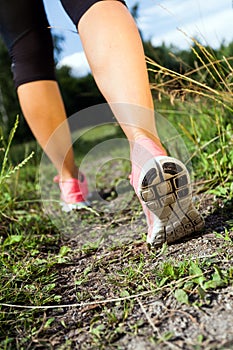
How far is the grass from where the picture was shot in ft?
2.73

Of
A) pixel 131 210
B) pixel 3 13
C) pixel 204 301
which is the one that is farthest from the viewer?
pixel 131 210

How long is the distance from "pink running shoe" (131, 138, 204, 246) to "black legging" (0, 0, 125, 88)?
2.11 feet

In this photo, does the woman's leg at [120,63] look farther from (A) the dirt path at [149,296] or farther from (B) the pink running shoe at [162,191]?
(A) the dirt path at [149,296]

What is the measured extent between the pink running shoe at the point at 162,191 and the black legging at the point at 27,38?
0.64m

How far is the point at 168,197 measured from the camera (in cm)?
105

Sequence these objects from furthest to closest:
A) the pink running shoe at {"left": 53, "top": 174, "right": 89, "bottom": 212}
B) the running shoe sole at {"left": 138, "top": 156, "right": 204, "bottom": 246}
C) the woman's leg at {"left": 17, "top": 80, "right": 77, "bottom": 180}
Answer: the pink running shoe at {"left": 53, "top": 174, "right": 89, "bottom": 212} → the woman's leg at {"left": 17, "top": 80, "right": 77, "bottom": 180} → the running shoe sole at {"left": 138, "top": 156, "right": 204, "bottom": 246}

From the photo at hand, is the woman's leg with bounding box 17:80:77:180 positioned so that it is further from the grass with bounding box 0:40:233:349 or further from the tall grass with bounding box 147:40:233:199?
the tall grass with bounding box 147:40:233:199

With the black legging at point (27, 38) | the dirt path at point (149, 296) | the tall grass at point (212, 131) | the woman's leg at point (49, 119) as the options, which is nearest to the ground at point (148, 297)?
the dirt path at point (149, 296)

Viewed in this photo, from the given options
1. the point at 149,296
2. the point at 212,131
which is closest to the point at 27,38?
the point at 212,131

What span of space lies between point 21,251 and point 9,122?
4020mm

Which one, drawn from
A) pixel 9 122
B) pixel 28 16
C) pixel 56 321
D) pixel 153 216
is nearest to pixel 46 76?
pixel 28 16

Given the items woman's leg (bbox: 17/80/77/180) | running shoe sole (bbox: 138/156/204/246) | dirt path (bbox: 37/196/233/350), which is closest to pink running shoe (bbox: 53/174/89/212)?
woman's leg (bbox: 17/80/77/180)

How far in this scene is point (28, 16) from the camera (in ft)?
4.95

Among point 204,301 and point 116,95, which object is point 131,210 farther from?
point 204,301
